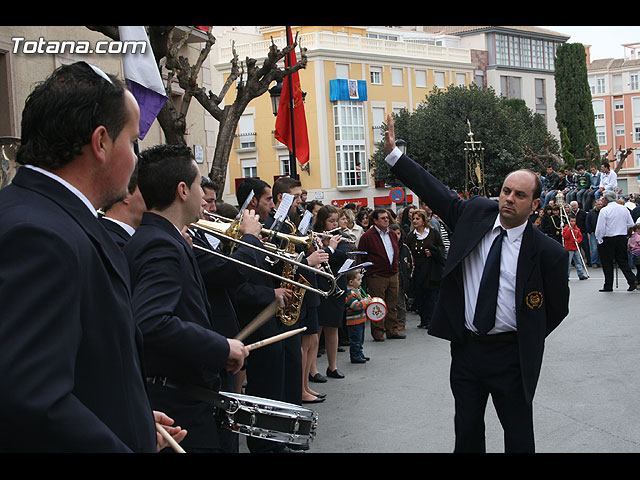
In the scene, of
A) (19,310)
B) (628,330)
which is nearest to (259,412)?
(19,310)

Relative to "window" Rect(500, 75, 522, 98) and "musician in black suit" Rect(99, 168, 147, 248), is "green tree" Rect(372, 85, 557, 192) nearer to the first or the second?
"window" Rect(500, 75, 522, 98)

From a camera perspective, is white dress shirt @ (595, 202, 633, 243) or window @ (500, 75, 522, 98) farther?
window @ (500, 75, 522, 98)

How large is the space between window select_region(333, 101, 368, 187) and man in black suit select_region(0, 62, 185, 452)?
164 ft

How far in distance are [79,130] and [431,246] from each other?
1107 cm

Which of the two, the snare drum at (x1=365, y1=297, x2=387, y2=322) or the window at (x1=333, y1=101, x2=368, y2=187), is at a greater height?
the window at (x1=333, y1=101, x2=368, y2=187)

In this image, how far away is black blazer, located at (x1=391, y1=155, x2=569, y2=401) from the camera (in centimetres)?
425

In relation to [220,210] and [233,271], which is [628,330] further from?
[233,271]

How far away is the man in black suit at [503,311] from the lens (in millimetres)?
4262

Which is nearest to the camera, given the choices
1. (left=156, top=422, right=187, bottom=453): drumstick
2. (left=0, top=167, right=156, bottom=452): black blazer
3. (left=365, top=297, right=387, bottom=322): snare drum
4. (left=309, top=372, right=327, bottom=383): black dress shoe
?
(left=0, top=167, right=156, bottom=452): black blazer

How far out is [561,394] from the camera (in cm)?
763

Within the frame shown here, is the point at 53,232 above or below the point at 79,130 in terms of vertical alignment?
below

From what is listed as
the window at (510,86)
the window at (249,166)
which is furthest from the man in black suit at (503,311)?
the window at (510,86)

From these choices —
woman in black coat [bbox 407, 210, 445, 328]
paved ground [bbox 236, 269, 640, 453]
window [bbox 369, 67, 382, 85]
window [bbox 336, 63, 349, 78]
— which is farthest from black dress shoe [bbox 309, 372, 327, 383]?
window [bbox 369, 67, 382, 85]
